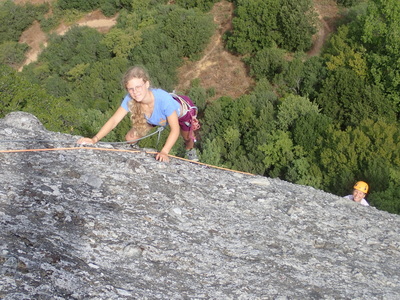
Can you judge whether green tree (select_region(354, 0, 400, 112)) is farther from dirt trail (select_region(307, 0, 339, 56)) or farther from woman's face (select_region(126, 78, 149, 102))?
woman's face (select_region(126, 78, 149, 102))

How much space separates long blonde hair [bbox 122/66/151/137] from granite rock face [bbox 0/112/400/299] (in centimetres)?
55

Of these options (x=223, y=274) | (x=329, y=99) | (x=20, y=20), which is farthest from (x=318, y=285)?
(x=20, y=20)

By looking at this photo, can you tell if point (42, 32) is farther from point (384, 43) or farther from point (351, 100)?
point (384, 43)

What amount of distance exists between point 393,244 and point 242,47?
46.0 metres

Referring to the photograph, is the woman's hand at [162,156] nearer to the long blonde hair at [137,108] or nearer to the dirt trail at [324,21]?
the long blonde hair at [137,108]

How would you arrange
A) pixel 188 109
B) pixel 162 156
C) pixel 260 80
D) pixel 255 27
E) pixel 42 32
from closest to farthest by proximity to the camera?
pixel 162 156
pixel 188 109
pixel 260 80
pixel 255 27
pixel 42 32

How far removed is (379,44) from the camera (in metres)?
41.3

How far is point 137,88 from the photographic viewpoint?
7.36m

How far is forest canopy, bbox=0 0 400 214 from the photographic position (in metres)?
29.2

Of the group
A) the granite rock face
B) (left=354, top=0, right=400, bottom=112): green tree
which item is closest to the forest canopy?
(left=354, top=0, right=400, bottom=112): green tree

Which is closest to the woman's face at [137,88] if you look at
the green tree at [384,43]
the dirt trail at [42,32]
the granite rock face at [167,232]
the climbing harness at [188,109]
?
the granite rock face at [167,232]

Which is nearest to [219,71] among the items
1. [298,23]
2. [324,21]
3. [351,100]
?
[298,23]

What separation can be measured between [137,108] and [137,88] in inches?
22.9

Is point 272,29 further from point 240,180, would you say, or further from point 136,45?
point 240,180
